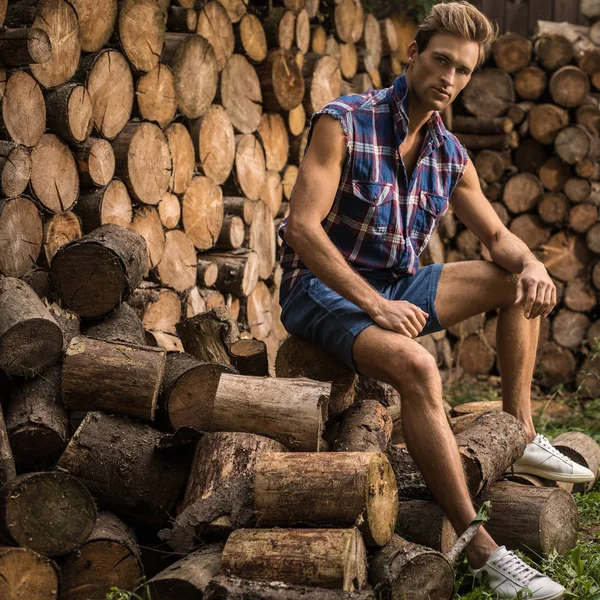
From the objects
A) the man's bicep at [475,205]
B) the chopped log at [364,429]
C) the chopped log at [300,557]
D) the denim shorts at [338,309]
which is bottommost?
the chopped log at [364,429]

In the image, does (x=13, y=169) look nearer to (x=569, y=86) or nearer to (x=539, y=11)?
(x=569, y=86)

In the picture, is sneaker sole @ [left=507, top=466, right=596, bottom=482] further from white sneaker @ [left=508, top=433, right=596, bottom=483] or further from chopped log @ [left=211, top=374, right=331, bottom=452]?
chopped log @ [left=211, top=374, right=331, bottom=452]

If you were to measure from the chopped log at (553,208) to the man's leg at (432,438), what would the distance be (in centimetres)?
434

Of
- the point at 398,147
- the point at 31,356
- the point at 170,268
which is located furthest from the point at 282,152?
the point at 31,356

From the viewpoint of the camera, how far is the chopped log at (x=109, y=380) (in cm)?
280

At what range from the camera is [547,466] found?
3.34 metres

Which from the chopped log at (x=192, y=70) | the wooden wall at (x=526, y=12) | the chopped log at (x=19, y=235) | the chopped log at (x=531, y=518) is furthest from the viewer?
the wooden wall at (x=526, y=12)

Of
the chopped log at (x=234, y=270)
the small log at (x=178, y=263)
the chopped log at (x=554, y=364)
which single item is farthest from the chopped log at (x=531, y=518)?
the chopped log at (x=554, y=364)

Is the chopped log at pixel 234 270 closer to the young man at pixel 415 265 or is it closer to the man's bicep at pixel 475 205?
the young man at pixel 415 265

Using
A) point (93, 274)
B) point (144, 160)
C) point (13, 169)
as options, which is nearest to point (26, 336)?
point (93, 274)

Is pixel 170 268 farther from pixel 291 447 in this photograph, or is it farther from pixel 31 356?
pixel 291 447

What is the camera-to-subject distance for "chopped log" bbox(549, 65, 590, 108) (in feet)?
21.5

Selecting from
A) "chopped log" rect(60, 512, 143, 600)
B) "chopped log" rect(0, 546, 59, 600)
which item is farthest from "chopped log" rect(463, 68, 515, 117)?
"chopped log" rect(0, 546, 59, 600)

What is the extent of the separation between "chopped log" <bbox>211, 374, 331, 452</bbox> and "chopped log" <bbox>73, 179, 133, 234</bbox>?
110cm
